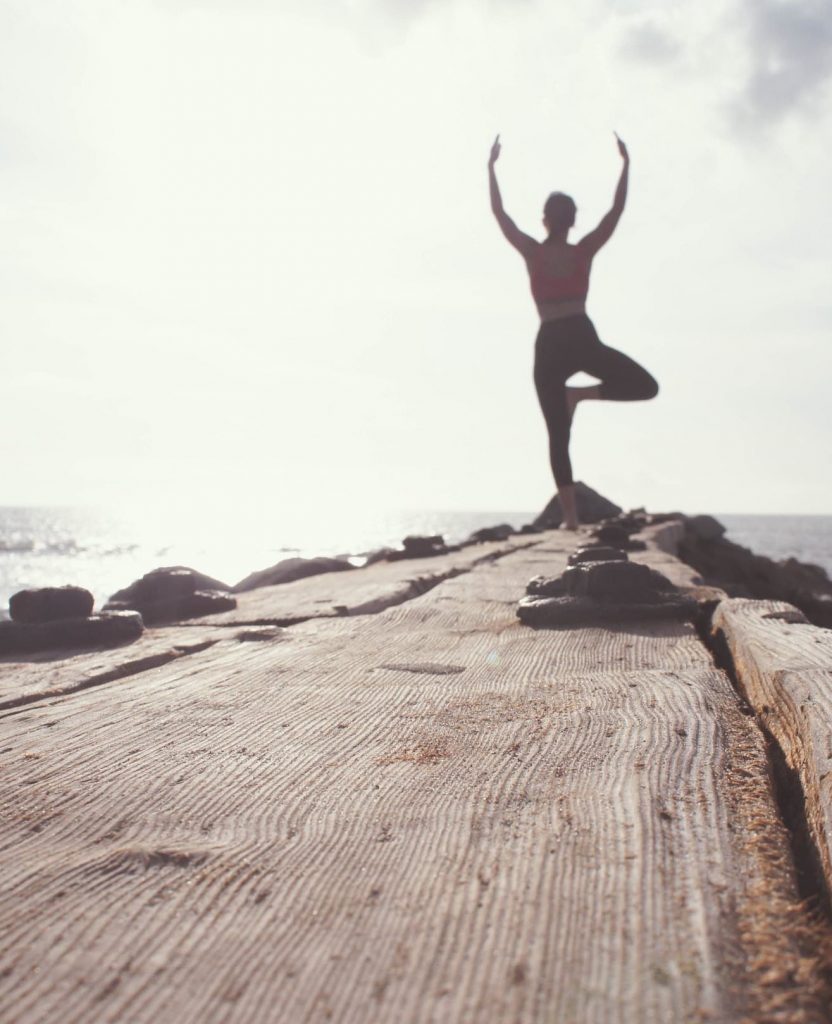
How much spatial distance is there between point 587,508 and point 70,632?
10809mm

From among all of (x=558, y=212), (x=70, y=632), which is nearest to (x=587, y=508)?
(x=558, y=212)

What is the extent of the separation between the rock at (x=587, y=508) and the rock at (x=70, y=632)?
1002cm

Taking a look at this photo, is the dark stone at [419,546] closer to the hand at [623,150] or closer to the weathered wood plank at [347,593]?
the weathered wood plank at [347,593]

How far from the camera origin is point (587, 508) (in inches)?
512

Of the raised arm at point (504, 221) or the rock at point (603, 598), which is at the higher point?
the raised arm at point (504, 221)

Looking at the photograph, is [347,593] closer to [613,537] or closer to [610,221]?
[613,537]

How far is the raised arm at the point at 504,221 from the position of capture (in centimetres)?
593

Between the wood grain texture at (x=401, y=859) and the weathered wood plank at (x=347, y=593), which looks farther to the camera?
the weathered wood plank at (x=347, y=593)

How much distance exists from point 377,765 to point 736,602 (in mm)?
1515

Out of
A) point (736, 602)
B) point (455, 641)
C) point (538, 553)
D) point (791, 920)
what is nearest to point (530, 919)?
point (791, 920)

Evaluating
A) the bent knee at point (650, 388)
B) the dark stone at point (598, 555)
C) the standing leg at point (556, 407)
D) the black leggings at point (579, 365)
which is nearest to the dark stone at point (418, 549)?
the standing leg at point (556, 407)

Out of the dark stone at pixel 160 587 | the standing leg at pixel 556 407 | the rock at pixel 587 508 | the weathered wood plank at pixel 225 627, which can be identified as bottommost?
the weathered wood plank at pixel 225 627

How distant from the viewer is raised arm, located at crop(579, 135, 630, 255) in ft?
19.1

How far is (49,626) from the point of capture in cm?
278
